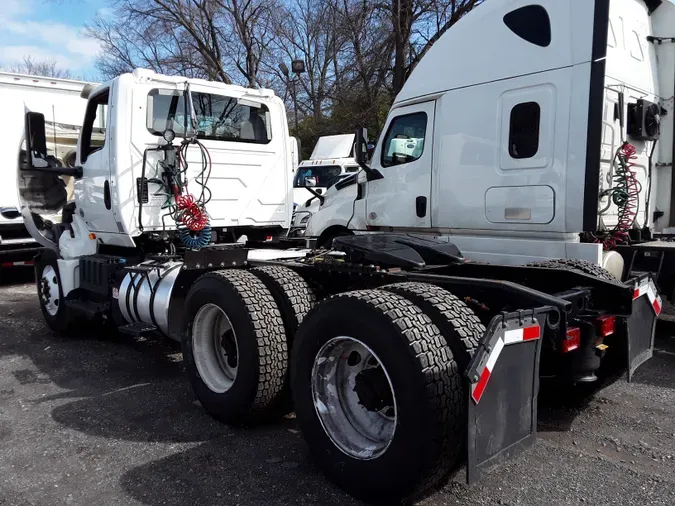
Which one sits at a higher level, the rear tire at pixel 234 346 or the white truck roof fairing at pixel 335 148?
the white truck roof fairing at pixel 335 148

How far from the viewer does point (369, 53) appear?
840 inches

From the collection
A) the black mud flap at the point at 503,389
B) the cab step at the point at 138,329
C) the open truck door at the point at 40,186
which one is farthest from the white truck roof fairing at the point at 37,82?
the black mud flap at the point at 503,389

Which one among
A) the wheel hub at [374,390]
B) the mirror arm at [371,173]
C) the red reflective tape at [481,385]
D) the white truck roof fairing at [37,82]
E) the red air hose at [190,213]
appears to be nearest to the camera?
the red reflective tape at [481,385]

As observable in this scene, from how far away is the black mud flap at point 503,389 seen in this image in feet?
8.28

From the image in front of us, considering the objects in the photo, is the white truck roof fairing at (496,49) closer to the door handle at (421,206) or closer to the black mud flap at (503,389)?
the door handle at (421,206)

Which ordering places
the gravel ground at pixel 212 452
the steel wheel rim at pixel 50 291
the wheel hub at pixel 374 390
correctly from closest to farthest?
the wheel hub at pixel 374 390, the gravel ground at pixel 212 452, the steel wheel rim at pixel 50 291

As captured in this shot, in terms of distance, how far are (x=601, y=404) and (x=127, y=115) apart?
4927 mm

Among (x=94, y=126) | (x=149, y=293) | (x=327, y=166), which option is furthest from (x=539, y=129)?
(x=327, y=166)

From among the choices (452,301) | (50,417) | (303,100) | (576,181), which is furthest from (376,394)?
(303,100)

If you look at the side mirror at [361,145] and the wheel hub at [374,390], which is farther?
the side mirror at [361,145]

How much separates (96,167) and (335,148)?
10.1 m

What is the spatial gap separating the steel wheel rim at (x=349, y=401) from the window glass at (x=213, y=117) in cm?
361

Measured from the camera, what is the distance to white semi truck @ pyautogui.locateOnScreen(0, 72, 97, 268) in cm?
960

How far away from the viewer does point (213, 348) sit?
4.44 metres
